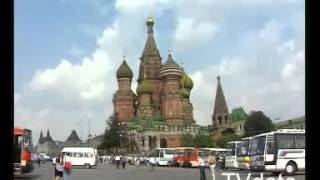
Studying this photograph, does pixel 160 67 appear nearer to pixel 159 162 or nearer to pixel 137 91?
pixel 137 91

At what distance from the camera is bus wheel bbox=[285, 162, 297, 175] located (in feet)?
94.1

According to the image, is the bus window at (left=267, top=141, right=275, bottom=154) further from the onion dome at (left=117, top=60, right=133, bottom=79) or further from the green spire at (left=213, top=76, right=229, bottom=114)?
the green spire at (left=213, top=76, right=229, bottom=114)

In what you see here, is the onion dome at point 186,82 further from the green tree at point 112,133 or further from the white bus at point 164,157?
the white bus at point 164,157

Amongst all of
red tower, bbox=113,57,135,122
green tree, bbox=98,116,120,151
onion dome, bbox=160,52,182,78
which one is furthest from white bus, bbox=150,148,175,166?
red tower, bbox=113,57,135,122

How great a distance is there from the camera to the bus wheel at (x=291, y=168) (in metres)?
28.7

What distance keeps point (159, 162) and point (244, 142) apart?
27667mm

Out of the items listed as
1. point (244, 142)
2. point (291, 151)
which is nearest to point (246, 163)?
point (244, 142)

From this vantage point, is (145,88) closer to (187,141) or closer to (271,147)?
(187,141)

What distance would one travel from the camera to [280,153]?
29.9m

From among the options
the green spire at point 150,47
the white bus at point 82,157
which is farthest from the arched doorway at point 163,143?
the white bus at point 82,157

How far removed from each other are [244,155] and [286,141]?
564cm
